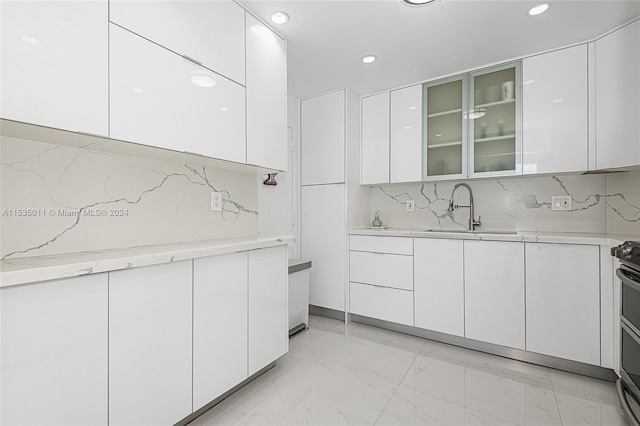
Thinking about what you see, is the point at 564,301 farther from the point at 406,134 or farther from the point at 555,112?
the point at 406,134

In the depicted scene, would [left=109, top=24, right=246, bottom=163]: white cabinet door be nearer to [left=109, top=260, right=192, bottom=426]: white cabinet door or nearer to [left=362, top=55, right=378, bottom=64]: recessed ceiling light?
[left=109, top=260, right=192, bottom=426]: white cabinet door

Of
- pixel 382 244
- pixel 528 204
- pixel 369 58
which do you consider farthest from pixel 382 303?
pixel 369 58

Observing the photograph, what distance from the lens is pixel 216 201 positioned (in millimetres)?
2074

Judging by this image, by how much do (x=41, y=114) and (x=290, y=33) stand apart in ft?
5.16

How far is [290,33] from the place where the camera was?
209cm

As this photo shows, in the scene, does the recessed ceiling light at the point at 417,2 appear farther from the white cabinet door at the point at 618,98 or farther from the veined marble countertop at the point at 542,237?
the veined marble countertop at the point at 542,237

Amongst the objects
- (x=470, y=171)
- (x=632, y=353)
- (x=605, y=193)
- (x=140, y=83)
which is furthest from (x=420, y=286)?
(x=140, y=83)

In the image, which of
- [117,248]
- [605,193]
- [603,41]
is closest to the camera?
[117,248]

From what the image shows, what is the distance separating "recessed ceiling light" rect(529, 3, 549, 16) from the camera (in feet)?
5.94

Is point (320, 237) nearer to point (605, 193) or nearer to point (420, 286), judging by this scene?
point (420, 286)

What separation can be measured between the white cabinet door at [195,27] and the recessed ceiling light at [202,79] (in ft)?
0.18

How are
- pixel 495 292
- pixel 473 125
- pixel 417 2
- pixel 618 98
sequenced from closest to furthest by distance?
1. pixel 417 2
2. pixel 618 98
3. pixel 495 292
4. pixel 473 125

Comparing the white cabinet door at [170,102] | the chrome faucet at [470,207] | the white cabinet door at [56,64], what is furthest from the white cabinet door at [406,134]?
the white cabinet door at [56,64]

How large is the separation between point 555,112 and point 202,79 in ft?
8.17
